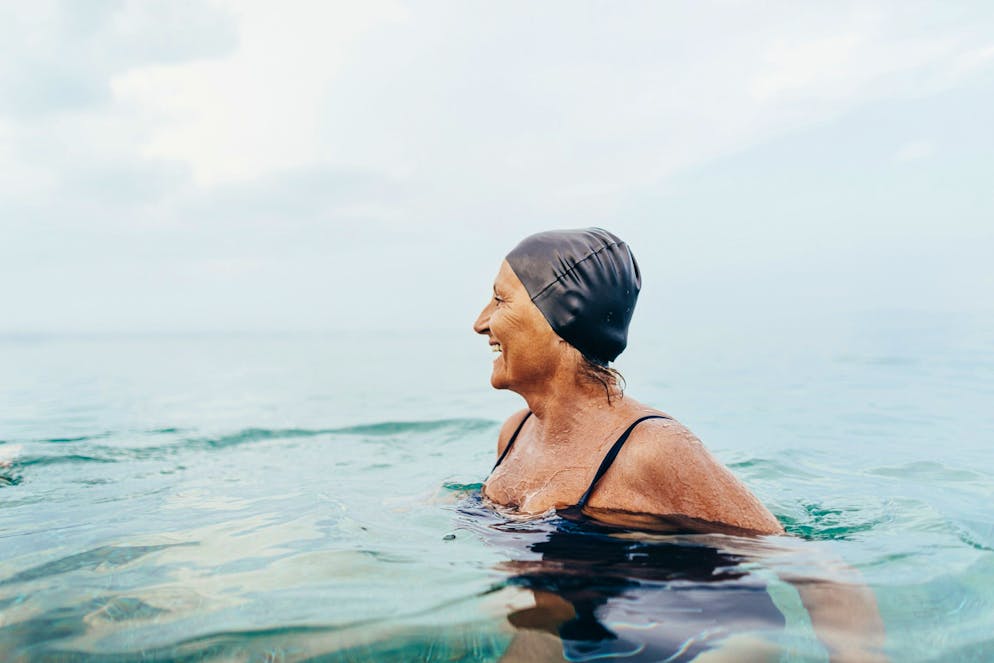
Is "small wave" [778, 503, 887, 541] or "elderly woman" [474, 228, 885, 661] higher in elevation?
"elderly woman" [474, 228, 885, 661]

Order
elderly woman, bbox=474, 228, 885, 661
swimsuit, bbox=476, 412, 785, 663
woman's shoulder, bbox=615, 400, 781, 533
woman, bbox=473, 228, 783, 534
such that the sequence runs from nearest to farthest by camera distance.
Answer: swimsuit, bbox=476, 412, 785, 663 < elderly woman, bbox=474, 228, 885, 661 < woman's shoulder, bbox=615, 400, 781, 533 < woman, bbox=473, 228, 783, 534

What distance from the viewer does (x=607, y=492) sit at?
131 inches

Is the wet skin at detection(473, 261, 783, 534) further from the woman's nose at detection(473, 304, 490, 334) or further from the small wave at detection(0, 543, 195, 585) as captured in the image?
the small wave at detection(0, 543, 195, 585)

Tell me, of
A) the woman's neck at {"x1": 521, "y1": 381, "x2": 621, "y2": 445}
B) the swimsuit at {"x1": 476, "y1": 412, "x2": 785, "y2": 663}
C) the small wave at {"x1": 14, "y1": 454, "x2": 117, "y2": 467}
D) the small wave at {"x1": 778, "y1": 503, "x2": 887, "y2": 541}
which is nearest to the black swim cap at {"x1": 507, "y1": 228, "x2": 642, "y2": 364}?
the woman's neck at {"x1": 521, "y1": 381, "x2": 621, "y2": 445}

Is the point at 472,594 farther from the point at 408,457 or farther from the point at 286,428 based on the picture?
the point at 286,428

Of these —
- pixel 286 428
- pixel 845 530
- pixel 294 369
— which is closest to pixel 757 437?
pixel 845 530

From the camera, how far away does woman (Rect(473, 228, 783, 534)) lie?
3350mm

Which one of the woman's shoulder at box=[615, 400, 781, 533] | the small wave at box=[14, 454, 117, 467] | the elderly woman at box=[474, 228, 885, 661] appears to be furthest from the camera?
the small wave at box=[14, 454, 117, 467]

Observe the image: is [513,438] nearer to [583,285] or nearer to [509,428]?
[509,428]

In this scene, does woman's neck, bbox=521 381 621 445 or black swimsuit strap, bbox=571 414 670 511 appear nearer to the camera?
black swimsuit strap, bbox=571 414 670 511

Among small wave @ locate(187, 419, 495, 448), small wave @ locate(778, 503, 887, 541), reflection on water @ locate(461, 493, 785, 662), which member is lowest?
small wave @ locate(187, 419, 495, 448)

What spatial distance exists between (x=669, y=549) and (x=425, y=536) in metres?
1.20

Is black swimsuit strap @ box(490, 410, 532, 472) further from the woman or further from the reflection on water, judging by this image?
the reflection on water

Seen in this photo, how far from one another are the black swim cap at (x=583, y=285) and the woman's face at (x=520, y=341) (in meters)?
0.05
